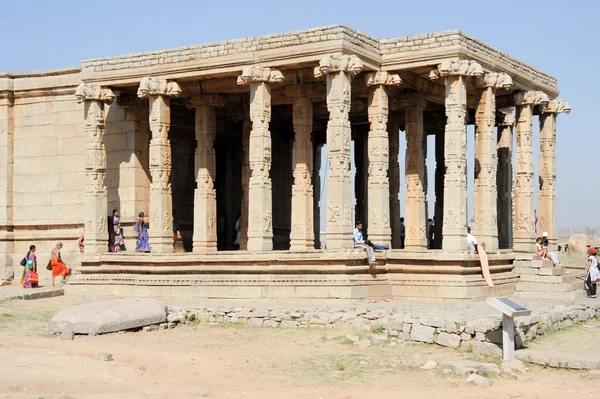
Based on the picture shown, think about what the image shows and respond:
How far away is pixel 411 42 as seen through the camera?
71.3ft

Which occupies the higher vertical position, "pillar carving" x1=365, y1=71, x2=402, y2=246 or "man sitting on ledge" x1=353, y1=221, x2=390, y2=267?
→ "pillar carving" x1=365, y1=71, x2=402, y2=246

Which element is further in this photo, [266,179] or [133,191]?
[133,191]

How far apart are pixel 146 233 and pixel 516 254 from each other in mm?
9673

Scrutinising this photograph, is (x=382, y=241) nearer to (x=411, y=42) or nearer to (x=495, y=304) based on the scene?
(x=411, y=42)

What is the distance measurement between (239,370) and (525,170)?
13.4 meters

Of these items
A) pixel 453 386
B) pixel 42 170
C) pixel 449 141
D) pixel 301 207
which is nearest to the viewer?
pixel 453 386

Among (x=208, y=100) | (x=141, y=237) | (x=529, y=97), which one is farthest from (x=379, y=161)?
(x=141, y=237)

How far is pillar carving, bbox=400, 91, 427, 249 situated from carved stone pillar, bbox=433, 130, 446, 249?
5.95 m

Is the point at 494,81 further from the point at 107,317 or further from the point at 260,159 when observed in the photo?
the point at 107,317

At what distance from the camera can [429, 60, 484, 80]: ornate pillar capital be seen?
21.0m

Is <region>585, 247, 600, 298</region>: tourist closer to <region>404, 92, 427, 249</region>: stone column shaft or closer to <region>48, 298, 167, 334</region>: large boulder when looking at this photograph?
<region>404, 92, 427, 249</region>: stone column shaft

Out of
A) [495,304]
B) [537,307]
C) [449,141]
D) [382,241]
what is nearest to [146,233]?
[382,241]

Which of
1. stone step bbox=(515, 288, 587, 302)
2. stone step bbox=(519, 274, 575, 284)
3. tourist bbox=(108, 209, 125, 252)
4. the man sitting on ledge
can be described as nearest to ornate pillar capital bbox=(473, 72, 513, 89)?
the man sitting on ledge

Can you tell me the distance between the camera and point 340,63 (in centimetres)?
2055
